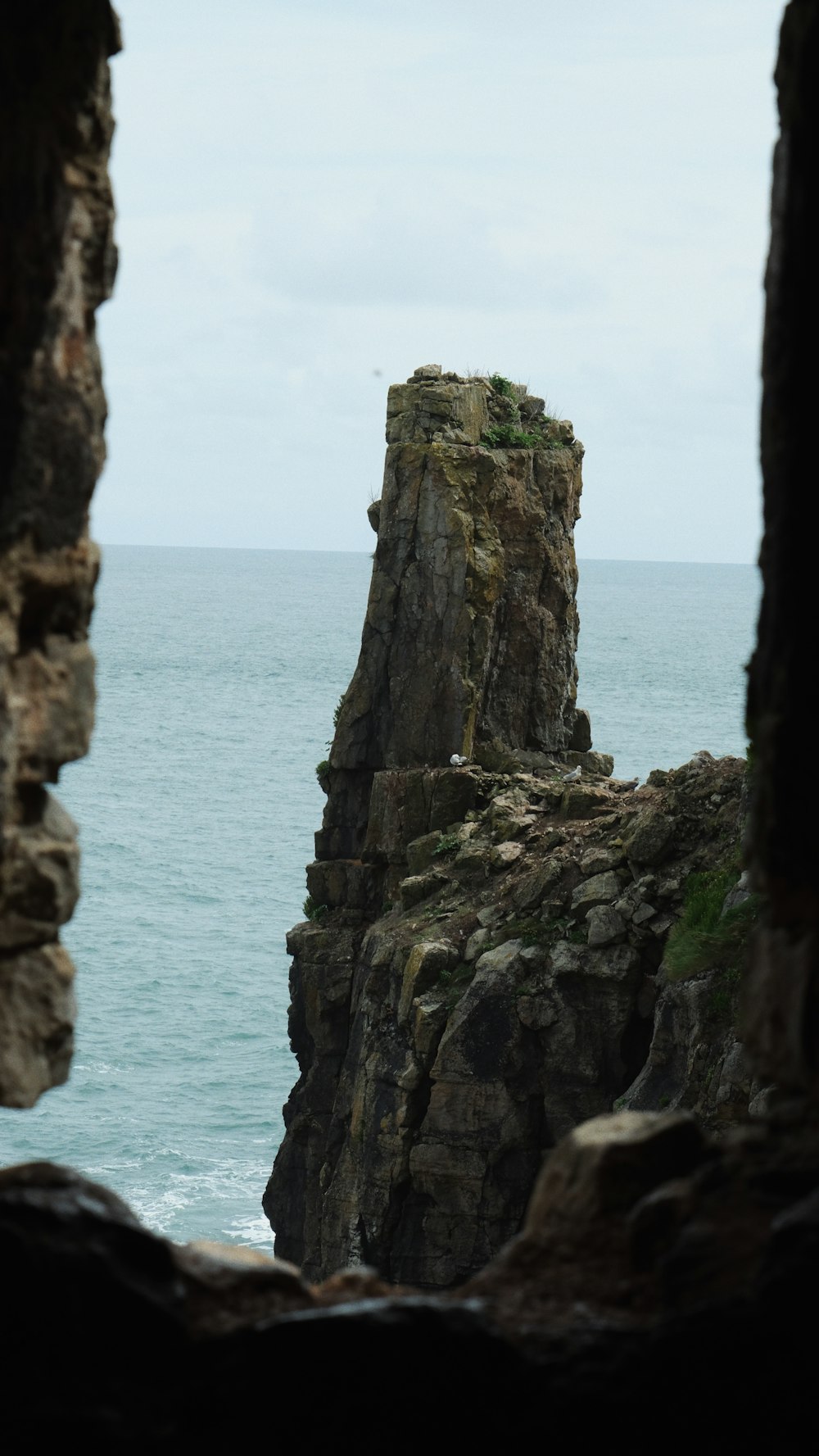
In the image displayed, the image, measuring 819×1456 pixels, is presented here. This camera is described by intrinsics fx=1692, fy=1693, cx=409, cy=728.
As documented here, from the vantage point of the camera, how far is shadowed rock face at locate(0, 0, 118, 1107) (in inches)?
230

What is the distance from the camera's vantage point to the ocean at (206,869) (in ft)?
156

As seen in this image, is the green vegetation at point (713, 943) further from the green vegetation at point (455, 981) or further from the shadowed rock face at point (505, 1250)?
the shadowed rock face at point (505, 1250)

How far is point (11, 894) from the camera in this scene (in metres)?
6.19

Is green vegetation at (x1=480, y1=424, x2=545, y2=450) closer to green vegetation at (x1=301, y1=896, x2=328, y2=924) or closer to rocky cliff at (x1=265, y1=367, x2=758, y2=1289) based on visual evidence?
rocky cliff at (x1=265, y1=367, x2=758, y2=1289)

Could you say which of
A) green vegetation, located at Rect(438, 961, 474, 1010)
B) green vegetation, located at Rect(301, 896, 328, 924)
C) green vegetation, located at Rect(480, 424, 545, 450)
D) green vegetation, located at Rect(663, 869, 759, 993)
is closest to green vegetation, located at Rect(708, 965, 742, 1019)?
green vegetation, located at Rect(663, 869, 759, 993)

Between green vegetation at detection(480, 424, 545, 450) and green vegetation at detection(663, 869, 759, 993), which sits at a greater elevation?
green vegetation at detection(480, 424, 545, 450)

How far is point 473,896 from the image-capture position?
25.6m

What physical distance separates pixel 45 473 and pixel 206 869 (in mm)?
72702

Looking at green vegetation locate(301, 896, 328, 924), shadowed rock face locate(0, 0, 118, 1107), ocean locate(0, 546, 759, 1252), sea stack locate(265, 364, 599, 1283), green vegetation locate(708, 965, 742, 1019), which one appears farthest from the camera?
ocean locate(0, 546, 759, 1252)

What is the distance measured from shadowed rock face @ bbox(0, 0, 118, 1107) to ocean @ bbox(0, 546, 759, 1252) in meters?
28.5

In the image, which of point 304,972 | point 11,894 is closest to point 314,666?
point 304,972

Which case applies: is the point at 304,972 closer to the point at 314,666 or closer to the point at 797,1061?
the point at 797,1061

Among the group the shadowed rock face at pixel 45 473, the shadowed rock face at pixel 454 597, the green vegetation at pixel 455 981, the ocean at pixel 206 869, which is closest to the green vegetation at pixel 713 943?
the green vegetation at pixel 455 981

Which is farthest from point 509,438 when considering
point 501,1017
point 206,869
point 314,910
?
point 206,869
